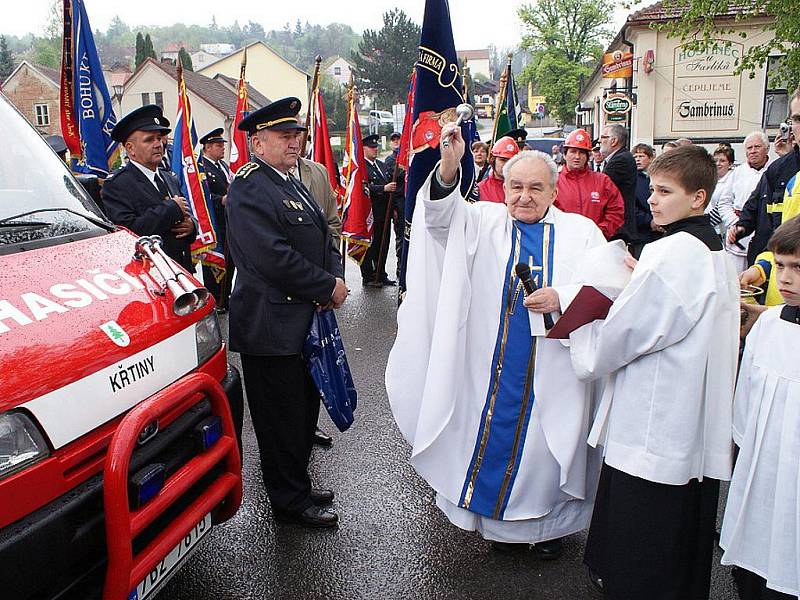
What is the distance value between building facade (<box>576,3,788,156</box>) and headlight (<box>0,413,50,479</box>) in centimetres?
2036

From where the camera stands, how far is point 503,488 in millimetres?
3080

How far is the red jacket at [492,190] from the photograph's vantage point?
6150 millimetres

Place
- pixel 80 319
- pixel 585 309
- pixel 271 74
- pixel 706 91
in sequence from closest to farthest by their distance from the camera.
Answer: pixel 80 319
pixel 585 309
pixel 706 91
pixel 271 74

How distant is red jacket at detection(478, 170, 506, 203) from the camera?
20.2 feet

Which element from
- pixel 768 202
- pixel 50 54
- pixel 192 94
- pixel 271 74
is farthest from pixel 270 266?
pixel 50 54

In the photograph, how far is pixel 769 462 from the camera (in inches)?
89.0

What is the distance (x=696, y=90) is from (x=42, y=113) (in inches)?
1778

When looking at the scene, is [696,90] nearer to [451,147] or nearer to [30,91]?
[451,147]

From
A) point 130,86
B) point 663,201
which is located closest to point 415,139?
point 663,201

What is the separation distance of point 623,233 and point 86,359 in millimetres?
5562

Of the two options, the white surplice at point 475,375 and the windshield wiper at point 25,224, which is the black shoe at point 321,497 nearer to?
the white surplice at point 475,375

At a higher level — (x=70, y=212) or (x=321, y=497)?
(x=70, y=212)

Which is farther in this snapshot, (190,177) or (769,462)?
(190,177)

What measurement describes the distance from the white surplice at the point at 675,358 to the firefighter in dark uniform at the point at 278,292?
57.0 inches
